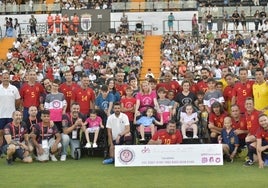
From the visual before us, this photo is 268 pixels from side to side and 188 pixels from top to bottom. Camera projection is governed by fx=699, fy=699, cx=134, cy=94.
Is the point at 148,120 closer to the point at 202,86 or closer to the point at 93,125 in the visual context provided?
the point at 93,125

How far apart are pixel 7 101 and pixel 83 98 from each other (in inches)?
67.7

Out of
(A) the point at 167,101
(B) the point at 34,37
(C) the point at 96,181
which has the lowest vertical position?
(C) the point at 96,181

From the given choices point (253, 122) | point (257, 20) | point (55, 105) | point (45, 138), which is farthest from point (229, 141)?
point (257, 20)

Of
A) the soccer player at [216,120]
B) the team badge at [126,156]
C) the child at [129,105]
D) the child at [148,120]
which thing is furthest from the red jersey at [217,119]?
the team badge at [126,156]

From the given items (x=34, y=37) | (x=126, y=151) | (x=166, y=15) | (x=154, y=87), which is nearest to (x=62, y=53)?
(x=34, y=37)

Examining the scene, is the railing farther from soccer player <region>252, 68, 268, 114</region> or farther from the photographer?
soccer player <region>252, 68, 268, 114</region>

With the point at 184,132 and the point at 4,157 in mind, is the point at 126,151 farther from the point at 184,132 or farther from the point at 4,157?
the point at 4,157

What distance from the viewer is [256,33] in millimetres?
37188

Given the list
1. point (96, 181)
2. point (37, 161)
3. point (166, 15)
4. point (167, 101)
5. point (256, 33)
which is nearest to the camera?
point (96, 181)

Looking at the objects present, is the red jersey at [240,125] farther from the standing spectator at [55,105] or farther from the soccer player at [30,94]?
the soccer player at [30,94]

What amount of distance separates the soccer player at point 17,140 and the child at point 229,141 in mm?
4105

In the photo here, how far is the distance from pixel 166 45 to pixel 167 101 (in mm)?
20385

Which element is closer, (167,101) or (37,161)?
(37,161)

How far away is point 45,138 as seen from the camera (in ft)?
49.0
